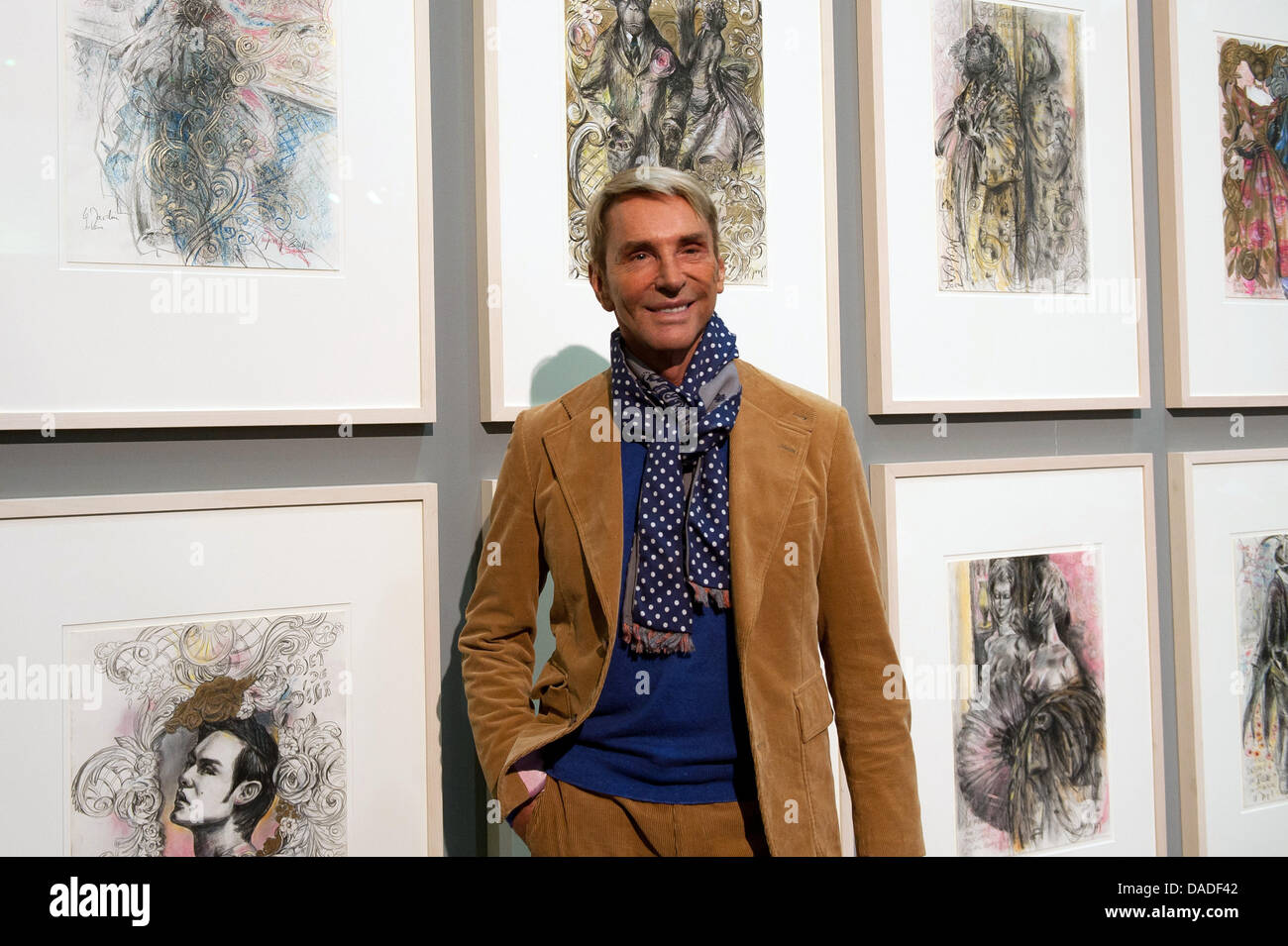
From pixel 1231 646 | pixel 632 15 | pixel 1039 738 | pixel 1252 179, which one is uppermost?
pixel 632 15

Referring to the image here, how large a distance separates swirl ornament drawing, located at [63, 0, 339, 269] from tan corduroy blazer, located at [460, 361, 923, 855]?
500mm

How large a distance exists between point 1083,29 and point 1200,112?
32cm

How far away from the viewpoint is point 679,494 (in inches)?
44.8

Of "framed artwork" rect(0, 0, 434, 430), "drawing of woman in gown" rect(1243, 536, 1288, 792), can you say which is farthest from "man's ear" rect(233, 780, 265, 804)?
"drawing of woman in gown" rect(1243, 536, 1288, 792)

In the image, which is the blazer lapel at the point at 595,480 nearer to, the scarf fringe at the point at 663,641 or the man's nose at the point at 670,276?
the scarf fringe at the point at 663,641

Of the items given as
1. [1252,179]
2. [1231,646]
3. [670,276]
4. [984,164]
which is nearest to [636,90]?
[670,276]

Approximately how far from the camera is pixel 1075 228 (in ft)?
5.96

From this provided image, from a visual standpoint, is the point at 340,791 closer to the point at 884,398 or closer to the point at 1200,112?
the point at 884,398

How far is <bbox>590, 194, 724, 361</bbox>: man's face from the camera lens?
111cm

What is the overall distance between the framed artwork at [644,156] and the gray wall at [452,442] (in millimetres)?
47

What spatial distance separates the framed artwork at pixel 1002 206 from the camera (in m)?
1.68

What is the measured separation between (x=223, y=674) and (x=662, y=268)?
2.69 feet
